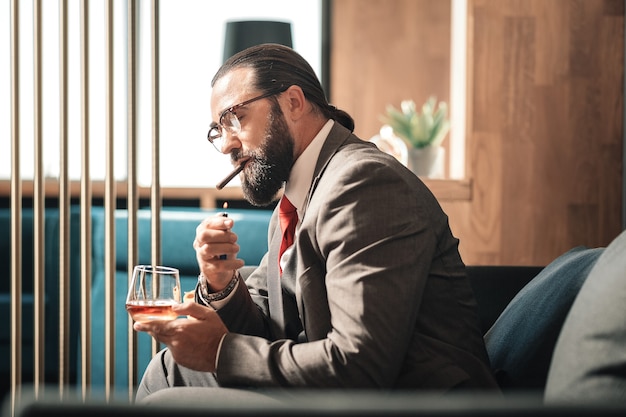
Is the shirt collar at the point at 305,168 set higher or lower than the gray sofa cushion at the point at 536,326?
higher

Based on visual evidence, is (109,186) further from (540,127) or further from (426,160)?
(540,127)

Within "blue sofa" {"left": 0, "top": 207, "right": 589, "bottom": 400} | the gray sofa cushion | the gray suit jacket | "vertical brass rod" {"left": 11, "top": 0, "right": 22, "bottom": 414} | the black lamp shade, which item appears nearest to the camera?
the gray suit jacket

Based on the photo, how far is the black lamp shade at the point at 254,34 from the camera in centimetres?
312

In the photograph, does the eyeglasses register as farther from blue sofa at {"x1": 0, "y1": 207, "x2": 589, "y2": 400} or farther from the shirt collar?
blue sofa at {"x1": 0, "y1": 207, "x2": 589, "y2": 400}

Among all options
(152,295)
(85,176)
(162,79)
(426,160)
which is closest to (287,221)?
(152,295)

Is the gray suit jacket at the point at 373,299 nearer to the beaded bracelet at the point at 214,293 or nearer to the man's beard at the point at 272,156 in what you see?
the man's beard at the point at 272,156

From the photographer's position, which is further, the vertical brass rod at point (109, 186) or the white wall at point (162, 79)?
the white wall at point (162, 79)

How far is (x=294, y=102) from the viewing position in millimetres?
1670

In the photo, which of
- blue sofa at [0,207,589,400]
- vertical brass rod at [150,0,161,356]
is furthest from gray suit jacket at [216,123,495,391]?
blue sofa at [0,207,589,400]

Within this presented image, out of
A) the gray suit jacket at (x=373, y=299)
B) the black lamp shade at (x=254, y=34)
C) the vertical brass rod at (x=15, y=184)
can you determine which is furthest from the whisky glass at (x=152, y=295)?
the black lamp shade at (x=254, y=34)

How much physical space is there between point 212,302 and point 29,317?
166 centimetres

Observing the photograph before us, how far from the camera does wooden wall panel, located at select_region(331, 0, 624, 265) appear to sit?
317cm

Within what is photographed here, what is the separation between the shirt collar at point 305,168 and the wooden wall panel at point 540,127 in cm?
155

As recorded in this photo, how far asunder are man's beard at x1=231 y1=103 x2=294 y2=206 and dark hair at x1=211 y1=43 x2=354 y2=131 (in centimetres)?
4
